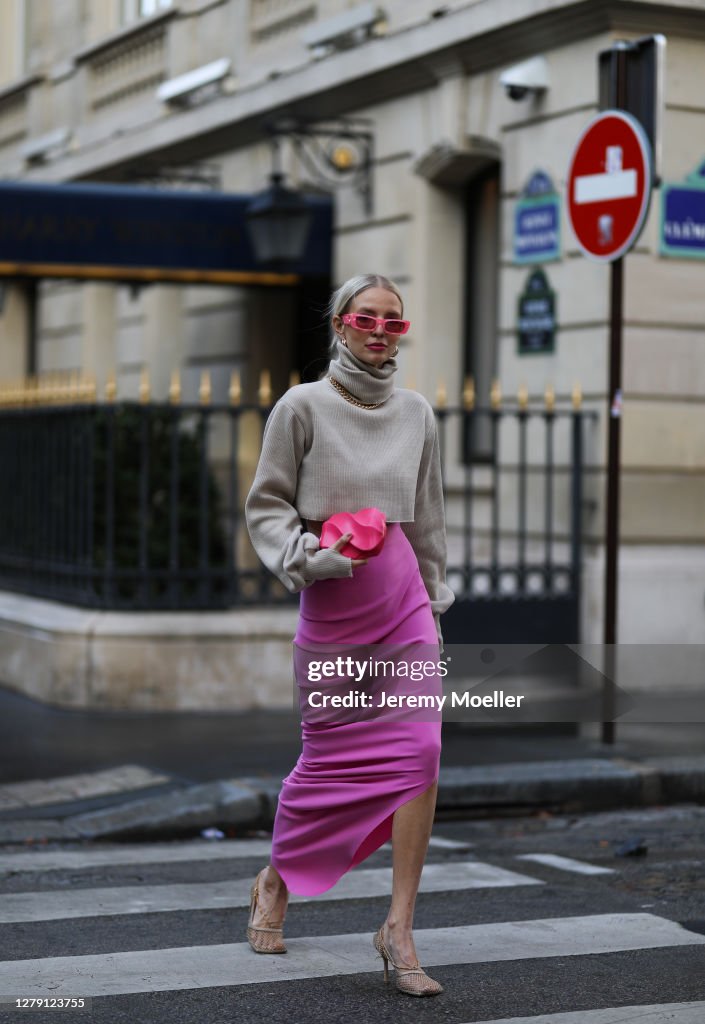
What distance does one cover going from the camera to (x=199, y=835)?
7.51m

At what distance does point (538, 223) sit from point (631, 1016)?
8.07 meters

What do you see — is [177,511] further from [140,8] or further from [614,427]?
[140,8]

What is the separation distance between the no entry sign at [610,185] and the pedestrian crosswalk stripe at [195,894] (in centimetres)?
352

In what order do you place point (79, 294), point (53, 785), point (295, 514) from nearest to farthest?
point (295, 514) < point (53, 785) < point (79, 294)

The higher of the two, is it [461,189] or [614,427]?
[461,189]

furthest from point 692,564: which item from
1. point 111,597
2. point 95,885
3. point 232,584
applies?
point 95,885

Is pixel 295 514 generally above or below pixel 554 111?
below

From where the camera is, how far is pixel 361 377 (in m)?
4.92

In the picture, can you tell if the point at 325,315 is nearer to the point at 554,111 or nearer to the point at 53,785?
the point at 53,785

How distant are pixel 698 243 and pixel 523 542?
2.31m

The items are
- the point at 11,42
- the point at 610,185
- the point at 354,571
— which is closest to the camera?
the point at 354,571

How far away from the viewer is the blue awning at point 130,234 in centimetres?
1393

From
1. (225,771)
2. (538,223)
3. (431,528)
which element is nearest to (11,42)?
(538,223)

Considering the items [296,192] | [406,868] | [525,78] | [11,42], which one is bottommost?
[406,868]
